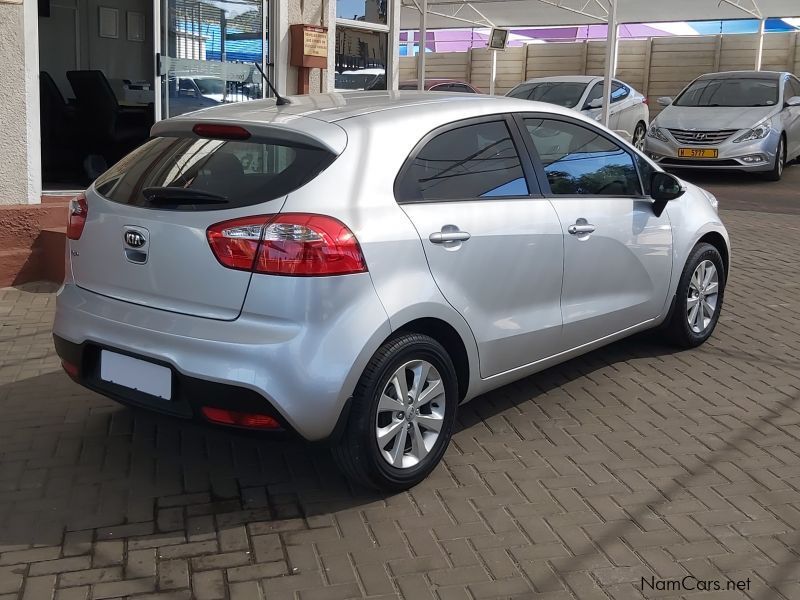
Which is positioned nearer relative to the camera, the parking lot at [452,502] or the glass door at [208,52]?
the parking lot at [452,502]

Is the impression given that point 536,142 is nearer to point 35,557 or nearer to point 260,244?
point 260,244

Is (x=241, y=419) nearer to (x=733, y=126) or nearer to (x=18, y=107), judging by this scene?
(x=18, y=107)

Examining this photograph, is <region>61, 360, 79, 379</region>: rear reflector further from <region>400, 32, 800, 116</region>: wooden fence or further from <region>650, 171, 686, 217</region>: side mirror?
<region>400, 32, 800, 116</region>: wooden fence

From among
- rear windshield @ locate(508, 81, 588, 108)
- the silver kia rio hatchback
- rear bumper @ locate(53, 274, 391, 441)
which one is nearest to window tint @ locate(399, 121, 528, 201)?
the silver kia rio hatchback

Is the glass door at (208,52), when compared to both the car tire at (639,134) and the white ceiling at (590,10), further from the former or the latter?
the white ceiling at (590,10)

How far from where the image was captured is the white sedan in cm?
1565

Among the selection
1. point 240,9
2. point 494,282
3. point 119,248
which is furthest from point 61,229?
point 494,282

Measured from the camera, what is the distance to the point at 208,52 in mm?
8578

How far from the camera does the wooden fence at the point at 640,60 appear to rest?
24047 mm

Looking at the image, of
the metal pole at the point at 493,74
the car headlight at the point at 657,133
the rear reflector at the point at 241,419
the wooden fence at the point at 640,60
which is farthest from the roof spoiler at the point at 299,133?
the metal pole at the point at 493,74

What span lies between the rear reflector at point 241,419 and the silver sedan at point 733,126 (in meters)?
11.9

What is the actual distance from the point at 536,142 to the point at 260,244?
1.73 metres

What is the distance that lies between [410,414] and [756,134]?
1170cm

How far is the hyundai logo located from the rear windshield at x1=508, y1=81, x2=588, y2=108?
12919 mm
